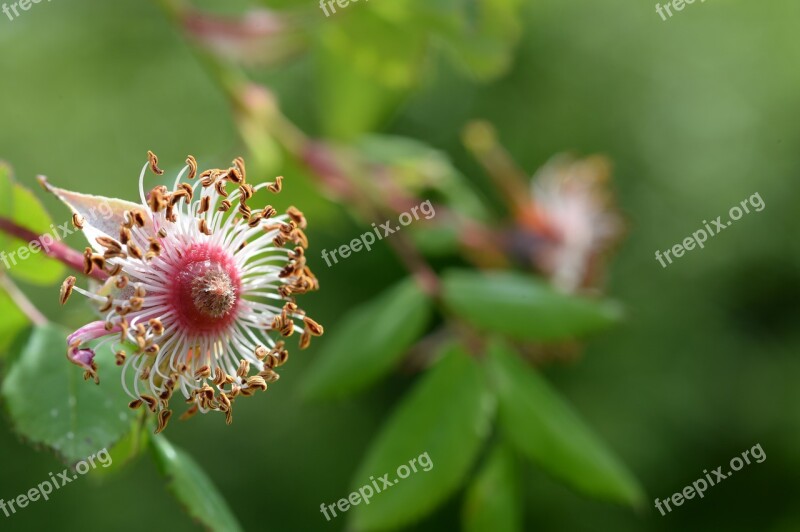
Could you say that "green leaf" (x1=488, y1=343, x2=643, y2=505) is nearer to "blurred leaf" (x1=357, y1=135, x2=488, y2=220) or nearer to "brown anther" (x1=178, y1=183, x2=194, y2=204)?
"blurred leaf" (x1=357, y1=135, x2=488, y2=220)

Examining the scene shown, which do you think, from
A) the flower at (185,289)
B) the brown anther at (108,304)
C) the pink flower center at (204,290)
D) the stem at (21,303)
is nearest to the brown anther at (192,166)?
the flower at (185,289)

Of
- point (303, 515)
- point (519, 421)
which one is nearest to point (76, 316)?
point (519, 421)

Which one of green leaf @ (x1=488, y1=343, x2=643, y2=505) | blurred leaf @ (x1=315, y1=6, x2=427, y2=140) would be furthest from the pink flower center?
blurred leaf @ (x1=315, y1=6, x2=427, y2=140)

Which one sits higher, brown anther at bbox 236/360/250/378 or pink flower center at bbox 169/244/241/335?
pink flower center at bbox 169/244/241/335

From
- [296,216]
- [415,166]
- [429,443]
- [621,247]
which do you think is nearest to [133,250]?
[296,216]

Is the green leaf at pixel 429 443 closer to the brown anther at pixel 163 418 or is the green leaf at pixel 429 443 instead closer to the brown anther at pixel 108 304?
the brown anther at pixel 163 418

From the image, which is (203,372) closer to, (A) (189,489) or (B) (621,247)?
(A) (189,489)
